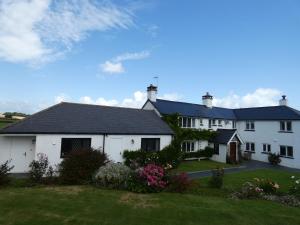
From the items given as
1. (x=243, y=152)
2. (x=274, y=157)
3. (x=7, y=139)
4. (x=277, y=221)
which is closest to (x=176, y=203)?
(x=277, y=221)

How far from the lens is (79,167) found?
659 inches

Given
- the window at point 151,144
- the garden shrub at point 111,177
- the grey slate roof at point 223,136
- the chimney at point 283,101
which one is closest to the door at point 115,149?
the window at point 151,144

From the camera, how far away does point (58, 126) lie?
2161cm

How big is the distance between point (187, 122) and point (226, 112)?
38.6 feet

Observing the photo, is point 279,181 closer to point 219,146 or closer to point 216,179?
point 216,179

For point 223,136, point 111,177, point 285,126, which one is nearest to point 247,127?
point 285,126

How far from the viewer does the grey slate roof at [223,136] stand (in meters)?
34.9

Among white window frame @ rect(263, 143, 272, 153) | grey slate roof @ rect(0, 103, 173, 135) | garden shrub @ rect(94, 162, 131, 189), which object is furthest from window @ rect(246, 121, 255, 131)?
garden shrub @ rect(94, 162, 131, 189)

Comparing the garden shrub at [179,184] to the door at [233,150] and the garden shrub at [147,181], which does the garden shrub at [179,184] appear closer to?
the garden shrub at [147,181]

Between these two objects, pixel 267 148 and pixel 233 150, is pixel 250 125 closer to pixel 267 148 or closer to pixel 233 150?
pixel 267 148

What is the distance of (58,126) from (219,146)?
2396 centimetres

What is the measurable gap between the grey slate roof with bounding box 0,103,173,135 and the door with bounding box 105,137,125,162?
2.72 feet

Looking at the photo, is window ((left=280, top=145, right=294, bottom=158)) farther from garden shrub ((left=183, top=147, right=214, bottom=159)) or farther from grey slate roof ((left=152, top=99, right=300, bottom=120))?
garden shrub ((left=183, top=147, right=214, bottom=159))

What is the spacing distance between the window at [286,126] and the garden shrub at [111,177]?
28.0 m
